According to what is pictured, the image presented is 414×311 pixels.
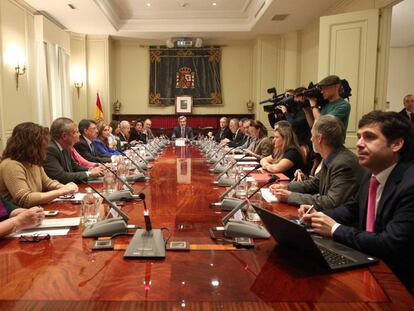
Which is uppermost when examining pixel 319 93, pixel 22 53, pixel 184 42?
pixel 184 42

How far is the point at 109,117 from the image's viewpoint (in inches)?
352

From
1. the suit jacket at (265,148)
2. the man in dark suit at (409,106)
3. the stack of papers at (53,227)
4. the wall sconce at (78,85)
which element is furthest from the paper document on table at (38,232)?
the wall sconce at (78,85)

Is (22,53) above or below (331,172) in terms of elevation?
above

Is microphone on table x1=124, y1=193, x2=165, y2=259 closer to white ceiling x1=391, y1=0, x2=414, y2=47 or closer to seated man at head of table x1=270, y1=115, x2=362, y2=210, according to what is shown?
seated man at head of table x1=270, y1=115, x2=362, y2=210

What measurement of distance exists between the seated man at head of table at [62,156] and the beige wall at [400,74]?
869cm

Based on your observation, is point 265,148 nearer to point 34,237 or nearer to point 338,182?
point 338,182

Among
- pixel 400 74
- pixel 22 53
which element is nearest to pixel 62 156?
pixel 22 53

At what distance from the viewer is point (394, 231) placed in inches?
54.8

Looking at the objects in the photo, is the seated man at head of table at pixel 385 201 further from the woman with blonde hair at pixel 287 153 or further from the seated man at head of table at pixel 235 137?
the seated man at head of table at pixel 235 137

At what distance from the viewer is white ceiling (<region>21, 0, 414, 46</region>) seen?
6250 millimetres

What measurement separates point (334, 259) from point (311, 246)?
14 centimetres

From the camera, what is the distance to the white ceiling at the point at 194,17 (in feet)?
20.5

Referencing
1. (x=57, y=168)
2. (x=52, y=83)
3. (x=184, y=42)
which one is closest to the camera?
(x=57, y=168)

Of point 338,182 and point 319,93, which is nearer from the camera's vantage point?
point 338,182
